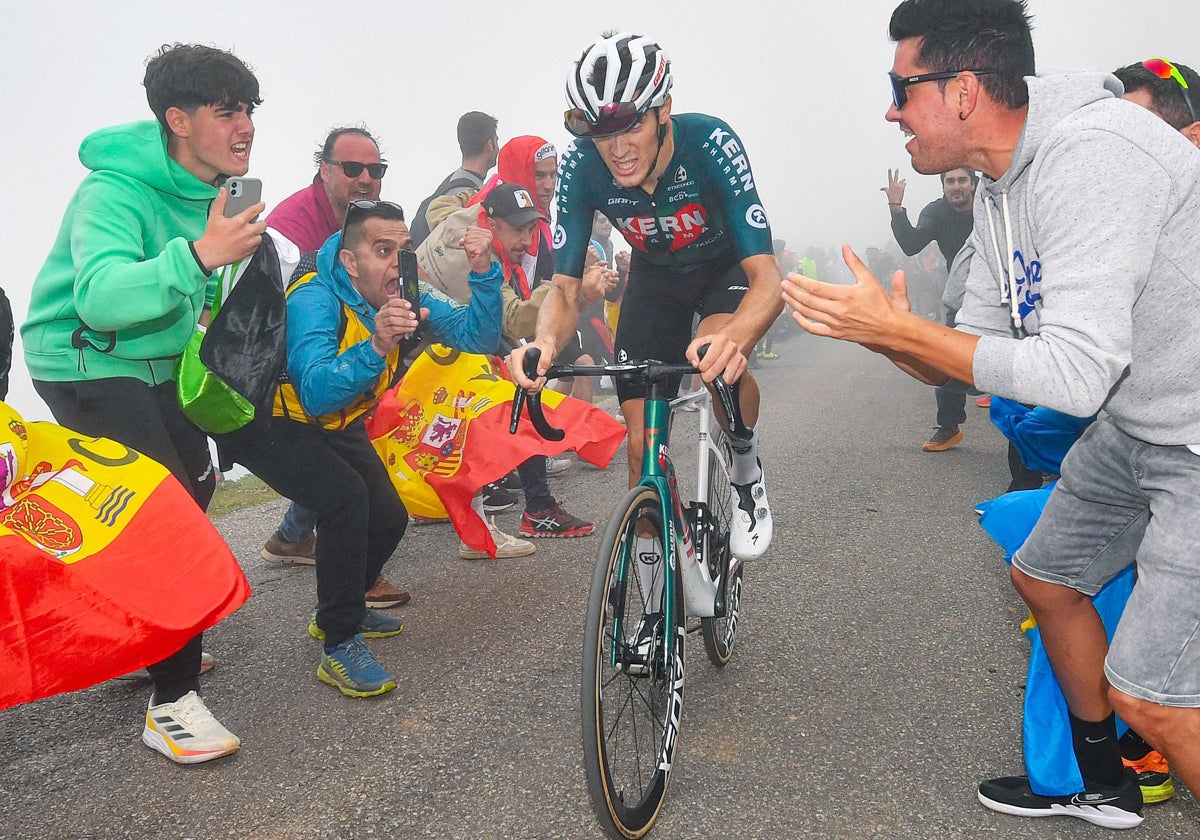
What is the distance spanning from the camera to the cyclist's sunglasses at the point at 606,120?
3174 millimetres

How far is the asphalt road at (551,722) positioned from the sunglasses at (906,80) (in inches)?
79.8

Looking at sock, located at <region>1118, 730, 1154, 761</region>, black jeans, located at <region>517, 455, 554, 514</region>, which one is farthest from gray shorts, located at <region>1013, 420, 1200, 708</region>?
black jeans, located at <region>517, 455, 554, 514</region>

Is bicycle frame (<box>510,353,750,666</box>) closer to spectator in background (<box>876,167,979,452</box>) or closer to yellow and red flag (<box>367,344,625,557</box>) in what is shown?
yellow and red flag (<box>367,344,625,557</box>)

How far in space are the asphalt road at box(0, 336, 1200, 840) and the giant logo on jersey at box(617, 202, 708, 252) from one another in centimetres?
182

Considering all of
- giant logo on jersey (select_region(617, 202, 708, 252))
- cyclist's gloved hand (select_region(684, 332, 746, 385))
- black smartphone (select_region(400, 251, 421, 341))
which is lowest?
cyclist's gloved hand (select_region(684, 332, 746, 385))

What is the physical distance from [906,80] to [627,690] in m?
1.90

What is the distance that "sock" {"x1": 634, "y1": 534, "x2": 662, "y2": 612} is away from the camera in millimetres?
2803

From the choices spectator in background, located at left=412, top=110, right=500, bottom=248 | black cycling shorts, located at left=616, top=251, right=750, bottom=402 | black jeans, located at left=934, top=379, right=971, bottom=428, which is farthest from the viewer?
black jeans, located at left=934, top=379, right=971, bottom=428

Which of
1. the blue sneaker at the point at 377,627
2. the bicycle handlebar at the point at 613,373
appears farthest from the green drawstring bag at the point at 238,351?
the blue sneaker at the point at 377,627

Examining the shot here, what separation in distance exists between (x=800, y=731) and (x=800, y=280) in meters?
1.90

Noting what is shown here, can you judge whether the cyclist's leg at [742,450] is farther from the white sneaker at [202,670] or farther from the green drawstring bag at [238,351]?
the white sneaker at [202,670]

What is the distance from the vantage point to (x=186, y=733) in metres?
3.17

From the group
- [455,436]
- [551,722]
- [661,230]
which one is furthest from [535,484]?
[551,722]

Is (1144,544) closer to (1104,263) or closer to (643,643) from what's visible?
(1104,263)
